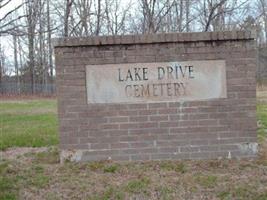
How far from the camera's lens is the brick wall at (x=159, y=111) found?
296 inches

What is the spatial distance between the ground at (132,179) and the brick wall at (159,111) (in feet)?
0.88

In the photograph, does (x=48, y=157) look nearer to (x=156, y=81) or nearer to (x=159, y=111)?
(x=159, y=111)

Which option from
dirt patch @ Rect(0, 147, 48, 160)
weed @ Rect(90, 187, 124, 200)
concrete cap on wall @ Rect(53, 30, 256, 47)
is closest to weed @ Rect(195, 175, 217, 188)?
weed @ Rect(90, 187, 124, 200)

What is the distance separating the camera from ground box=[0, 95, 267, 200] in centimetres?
577

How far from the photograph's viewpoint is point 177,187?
5988 millimetres

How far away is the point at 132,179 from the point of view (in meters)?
6.47

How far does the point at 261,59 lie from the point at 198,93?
5387cm

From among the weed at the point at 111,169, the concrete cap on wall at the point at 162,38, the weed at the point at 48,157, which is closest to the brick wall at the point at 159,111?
the concrete cap on wall at the point at 162,38

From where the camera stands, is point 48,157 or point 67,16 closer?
point 48,157

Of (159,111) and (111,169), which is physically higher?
(159,111)

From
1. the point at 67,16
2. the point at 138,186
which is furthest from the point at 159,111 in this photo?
the point at 67,16

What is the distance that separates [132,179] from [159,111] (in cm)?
A: 147

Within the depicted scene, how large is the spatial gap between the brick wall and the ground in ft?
0.88

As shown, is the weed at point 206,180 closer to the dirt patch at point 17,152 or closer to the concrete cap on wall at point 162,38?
the concrete cap on wall at point 162,38
